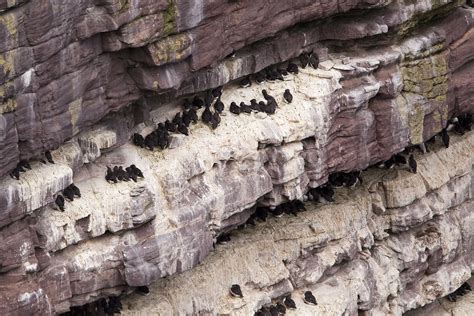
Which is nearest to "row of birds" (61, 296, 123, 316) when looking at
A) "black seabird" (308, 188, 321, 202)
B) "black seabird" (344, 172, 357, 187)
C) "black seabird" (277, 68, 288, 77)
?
"black seabird" (277, 68, 288, 77)

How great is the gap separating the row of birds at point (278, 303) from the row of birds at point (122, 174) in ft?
18.9

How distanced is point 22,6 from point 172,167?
23.8 ft

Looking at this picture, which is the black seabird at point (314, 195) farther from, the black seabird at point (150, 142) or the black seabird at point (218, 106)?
the black seabird at point (150, 142)

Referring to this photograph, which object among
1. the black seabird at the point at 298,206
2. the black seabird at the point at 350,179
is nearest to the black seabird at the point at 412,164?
the black seabird at the point at 350,179

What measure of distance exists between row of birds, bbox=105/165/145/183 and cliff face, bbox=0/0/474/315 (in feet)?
0.87

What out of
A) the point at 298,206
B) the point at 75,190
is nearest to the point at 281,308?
the point at 298,206

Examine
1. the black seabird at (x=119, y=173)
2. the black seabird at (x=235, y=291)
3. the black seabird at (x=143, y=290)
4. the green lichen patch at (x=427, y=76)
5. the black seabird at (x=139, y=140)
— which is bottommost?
the black seabird at (x=235, y=291)

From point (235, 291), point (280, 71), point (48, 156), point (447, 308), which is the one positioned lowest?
point (447, 308)

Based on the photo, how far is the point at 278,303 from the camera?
40.9 m

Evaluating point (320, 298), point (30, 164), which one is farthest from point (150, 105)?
point (320, 298)

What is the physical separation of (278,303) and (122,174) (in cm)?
814

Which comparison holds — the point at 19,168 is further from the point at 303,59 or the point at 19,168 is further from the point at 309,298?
the point at 309,298

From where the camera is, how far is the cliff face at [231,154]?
106 ft

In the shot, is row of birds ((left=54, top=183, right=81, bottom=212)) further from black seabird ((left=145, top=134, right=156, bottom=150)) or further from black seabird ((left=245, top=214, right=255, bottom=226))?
black seabird ((left=245, top=214, right=255, bottom=226))
